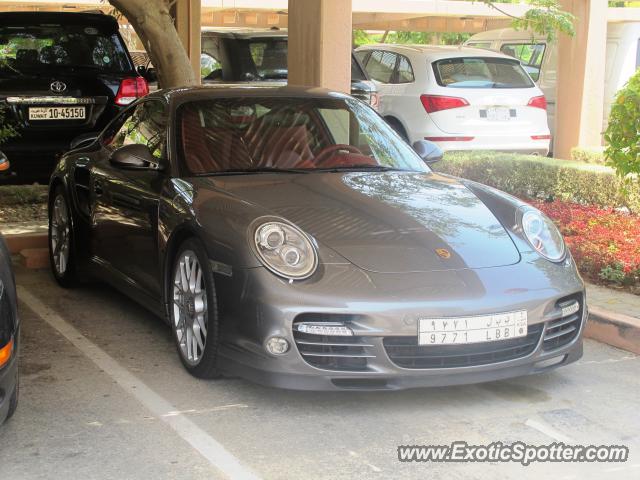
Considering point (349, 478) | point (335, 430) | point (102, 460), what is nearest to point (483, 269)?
point (335, 430)

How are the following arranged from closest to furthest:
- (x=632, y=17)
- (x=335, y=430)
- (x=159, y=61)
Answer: (x=335, y=430)
(x=159, y=61)
(x=632, y=17)

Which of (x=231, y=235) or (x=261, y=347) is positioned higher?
(x=231, y=235)

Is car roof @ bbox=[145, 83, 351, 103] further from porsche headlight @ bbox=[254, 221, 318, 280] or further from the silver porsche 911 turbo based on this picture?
porsche headlight @ bbox=[254, 221, 318, 280]

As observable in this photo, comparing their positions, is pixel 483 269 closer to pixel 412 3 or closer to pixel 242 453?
pixel 242 453

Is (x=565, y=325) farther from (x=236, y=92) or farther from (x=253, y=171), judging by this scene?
(x=236, y=92)

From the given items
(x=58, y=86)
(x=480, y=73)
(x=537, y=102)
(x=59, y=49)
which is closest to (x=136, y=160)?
(x=58, y=86)

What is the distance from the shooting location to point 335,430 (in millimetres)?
4402

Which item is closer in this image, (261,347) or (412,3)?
(261,347)

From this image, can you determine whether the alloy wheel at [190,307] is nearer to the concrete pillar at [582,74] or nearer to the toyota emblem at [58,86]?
the toyota emblem at [58,86]

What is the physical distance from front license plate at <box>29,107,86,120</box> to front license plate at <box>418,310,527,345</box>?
6218 millimetres

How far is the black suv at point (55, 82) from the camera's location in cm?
969

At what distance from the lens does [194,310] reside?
197 inches

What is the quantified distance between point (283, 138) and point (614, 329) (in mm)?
2145

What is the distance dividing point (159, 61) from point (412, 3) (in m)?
14.7
